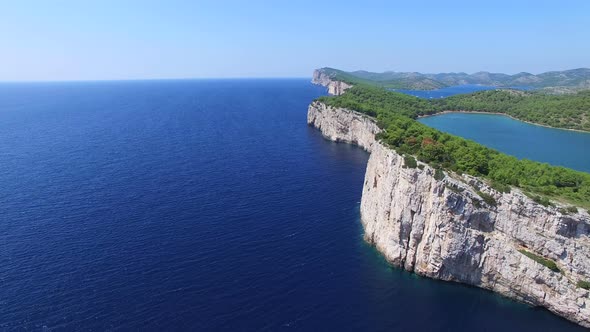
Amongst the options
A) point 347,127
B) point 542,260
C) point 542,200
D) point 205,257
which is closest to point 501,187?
point 542,200

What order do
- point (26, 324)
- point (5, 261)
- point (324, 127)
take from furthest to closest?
point (324, 127), point (5, 261), point (26, 324)

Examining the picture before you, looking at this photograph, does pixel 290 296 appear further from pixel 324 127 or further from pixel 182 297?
pixel 324 127

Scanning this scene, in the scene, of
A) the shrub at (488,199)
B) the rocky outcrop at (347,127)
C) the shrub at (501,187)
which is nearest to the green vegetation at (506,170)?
the shrub at (501,187)

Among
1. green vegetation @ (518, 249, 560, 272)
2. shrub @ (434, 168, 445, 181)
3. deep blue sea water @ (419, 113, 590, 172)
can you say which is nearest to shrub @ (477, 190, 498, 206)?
shrub @ (434, 168, 445, 181)

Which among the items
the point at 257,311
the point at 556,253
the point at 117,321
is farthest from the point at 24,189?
the point at 556,253

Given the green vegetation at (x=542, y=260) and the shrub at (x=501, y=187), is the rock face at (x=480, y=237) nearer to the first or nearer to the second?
the green vegetation at (x=542, y=260)

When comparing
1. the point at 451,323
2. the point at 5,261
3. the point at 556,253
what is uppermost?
the point at 556,253
